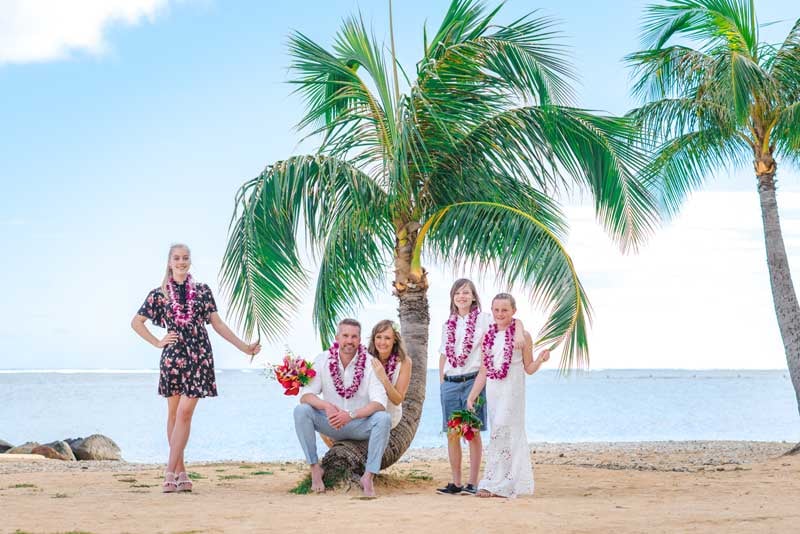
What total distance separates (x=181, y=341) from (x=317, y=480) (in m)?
1.65

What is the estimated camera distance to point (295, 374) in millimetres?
7988

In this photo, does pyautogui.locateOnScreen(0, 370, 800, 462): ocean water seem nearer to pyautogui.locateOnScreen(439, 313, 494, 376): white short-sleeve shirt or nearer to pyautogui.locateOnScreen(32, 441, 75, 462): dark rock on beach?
pyautogui.locateOnScreen(32, 441, 75, 462): dark rock on beach

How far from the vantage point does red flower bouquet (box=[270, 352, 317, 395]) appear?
7973 millimetres

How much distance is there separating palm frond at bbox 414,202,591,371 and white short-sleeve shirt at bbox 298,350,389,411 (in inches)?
56.9

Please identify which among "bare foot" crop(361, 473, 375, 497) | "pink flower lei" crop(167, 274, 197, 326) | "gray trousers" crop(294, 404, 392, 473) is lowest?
"bare foot" crop(361, 473, 375, 497)

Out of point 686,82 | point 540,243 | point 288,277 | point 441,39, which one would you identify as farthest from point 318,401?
point 686,82

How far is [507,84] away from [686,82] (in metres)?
5.17

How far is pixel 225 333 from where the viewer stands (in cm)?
807

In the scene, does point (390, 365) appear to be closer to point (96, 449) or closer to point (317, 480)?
point (317, 480)

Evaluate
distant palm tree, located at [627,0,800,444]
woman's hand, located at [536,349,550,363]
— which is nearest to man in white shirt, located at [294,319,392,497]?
woman's hand, located at [536,349,550,363]

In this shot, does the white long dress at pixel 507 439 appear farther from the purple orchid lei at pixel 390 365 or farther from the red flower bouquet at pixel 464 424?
the purple orchid lei at pixel 390 365

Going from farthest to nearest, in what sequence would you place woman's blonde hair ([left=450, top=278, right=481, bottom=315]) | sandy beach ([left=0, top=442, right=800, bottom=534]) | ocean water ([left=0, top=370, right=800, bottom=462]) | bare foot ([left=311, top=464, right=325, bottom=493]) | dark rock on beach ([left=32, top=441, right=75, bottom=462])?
ocean water ([left=0, top=370, right=800, bottom=462])
dark rock on beach ([left=32, top=441, right=75, bottom=462])
woman's blonde hair ([left=450, top=278, right=481, bottom=315])
bare foot ([left=311, top=464, right=325, bottom=493])
sandy beach ([left=0, top=442, right=800, bottom=534])

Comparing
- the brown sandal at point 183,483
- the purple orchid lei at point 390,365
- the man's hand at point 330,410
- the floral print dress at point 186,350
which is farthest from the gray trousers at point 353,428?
the brown sandal at point 183,483

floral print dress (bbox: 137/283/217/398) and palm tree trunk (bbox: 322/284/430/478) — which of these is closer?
floral print dress (bbox: 137/283/217/398)
